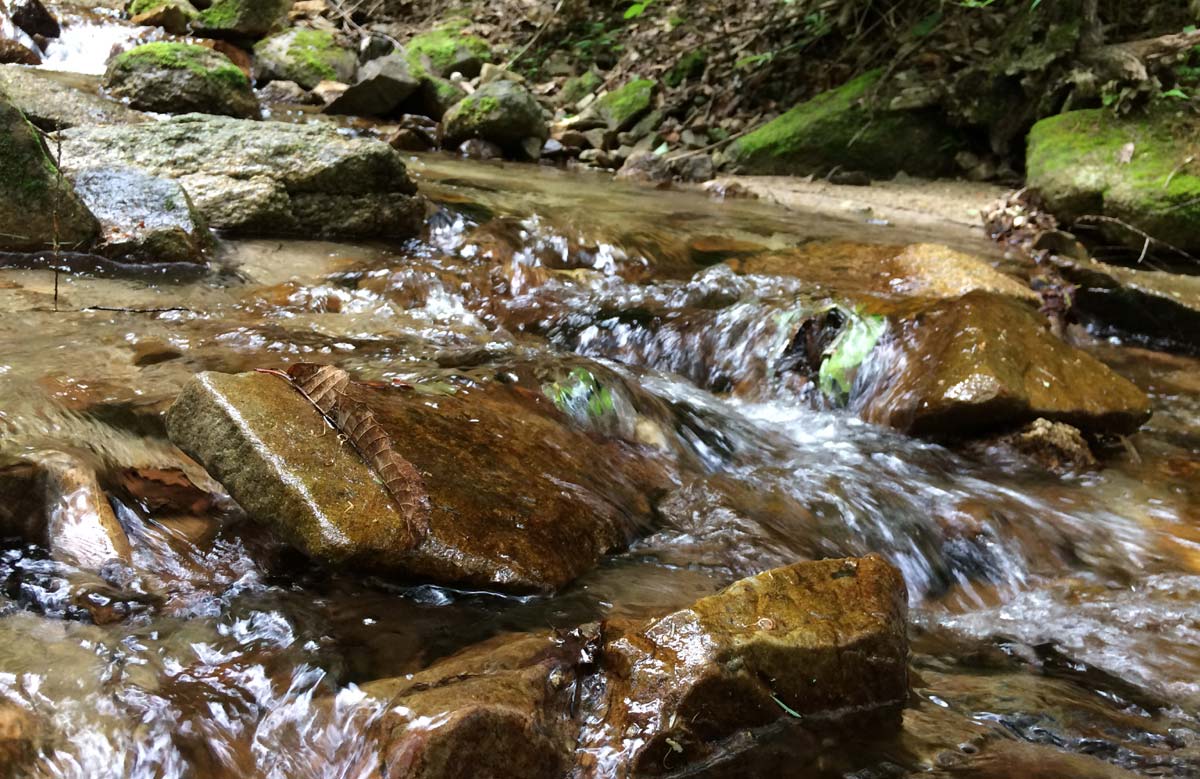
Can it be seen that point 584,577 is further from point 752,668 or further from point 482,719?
point 482,719

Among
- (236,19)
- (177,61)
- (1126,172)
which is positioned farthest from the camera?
(236,19)

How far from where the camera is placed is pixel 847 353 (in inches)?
190

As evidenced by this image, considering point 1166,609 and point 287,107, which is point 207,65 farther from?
point 1166,609

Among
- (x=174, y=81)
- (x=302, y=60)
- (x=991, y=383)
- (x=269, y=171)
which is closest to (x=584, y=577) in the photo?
(x=991, y=383)

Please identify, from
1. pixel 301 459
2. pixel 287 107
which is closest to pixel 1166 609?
pixel 301 459

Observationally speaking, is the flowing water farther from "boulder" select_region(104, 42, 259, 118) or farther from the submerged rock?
"boulder" select_region(104, 42, 259, 118)

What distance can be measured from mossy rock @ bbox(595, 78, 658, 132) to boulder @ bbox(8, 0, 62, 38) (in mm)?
8126

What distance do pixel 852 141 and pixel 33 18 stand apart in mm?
11705

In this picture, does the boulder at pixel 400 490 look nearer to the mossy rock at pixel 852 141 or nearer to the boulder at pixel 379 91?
the mossy rock at pixel 852 141

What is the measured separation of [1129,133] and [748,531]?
696 centimetres

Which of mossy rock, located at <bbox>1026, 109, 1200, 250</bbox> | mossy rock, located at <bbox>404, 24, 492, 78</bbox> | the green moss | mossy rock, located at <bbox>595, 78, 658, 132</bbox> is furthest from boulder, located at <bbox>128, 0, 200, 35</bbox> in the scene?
mossy rock, located at <bbox>1026, 109, 1200, 250</bbox>

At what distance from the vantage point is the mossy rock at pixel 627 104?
40.1 feet

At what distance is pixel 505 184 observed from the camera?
8.52 meters

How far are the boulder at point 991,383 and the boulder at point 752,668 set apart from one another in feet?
7.80
